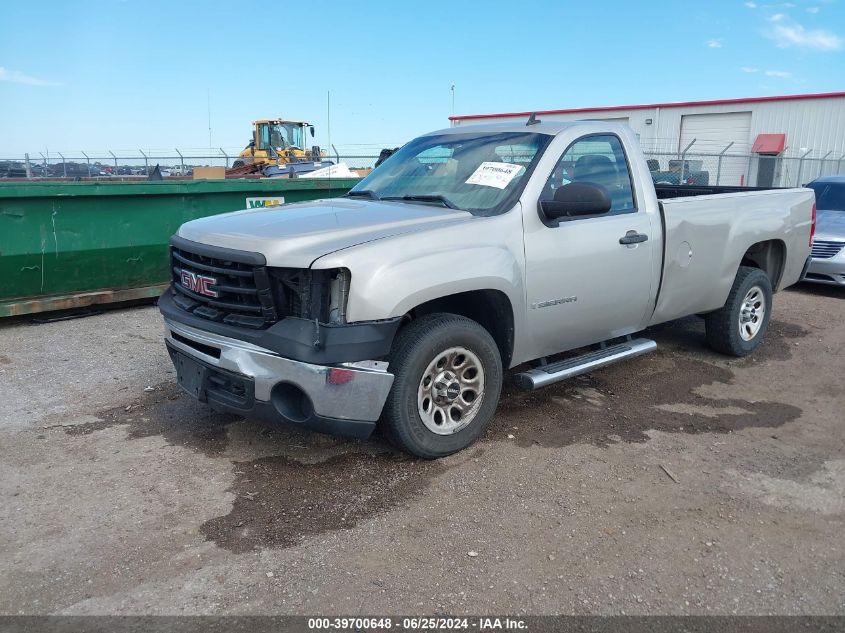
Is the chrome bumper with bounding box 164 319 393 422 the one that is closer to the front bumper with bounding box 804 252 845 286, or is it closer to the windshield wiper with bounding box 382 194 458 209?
the windshield wiper with bounding box 382 194 458 209

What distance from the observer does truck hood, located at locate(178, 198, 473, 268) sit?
3494 mm

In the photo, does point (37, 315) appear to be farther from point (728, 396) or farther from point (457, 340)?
point (728, 396)

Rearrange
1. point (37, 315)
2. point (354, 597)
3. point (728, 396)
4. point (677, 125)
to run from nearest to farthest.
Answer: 1. point (354, 597)
2. point (728, 396)
3. point (37, 315)
4. point (677, 125)

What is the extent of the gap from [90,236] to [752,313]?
6.44 m

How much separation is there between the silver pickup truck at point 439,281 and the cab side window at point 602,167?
0.5 inches

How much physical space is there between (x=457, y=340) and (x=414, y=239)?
1.99ft

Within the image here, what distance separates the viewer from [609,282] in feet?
15.1

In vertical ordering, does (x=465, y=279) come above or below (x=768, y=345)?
above

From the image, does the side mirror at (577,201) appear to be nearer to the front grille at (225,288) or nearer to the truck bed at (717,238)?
the truck bed at (717,238)

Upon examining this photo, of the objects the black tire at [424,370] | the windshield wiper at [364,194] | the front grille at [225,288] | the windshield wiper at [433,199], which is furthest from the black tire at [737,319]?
the front grille at [225,288]

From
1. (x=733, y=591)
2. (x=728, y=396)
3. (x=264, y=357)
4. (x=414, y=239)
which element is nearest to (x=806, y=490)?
(x=733, y=591)

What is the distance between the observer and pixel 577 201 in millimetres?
4035

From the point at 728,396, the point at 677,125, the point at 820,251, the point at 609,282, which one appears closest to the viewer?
the point at 609,282

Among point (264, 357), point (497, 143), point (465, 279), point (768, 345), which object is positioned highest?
point (497, 143)
